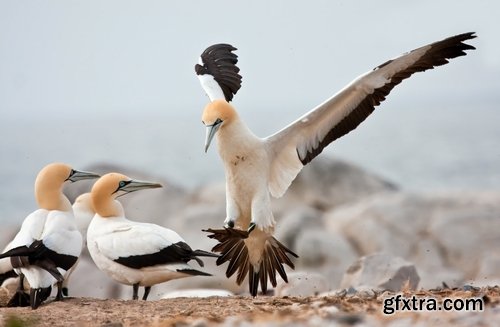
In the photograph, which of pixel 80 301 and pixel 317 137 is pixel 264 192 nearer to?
pixel 317 137

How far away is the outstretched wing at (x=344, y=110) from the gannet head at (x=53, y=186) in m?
2.06

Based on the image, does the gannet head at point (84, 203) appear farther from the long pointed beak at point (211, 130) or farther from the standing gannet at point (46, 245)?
the long pointed beak at point (211, 130)

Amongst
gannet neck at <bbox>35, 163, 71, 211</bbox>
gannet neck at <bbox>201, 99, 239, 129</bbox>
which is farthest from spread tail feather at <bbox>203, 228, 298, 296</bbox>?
gannet neck at <bbox>35, 163, 71, 211</bbox>

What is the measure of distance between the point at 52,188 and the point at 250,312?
9.88ft

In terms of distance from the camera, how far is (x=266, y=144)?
10000mm

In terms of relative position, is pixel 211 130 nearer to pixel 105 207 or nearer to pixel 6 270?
pixel 105 207

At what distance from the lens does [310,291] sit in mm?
11180

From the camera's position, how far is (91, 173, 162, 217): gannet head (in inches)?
394

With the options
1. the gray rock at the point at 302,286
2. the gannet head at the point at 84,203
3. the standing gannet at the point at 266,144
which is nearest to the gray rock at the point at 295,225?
the gray rock at the point at 302,286

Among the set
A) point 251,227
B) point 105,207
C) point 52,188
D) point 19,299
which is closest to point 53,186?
point 52,188

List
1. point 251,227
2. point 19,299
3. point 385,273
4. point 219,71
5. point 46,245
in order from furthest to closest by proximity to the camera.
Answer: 1. point 219,71
2. point 385,273
3. point 251,227
4. point 19,299
5. point 46,245

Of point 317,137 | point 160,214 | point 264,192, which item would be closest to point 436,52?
point 317,137

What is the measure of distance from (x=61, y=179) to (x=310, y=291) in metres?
3.13

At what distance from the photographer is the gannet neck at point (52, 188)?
9609mm
